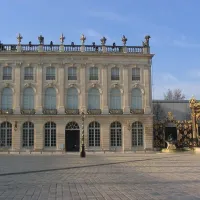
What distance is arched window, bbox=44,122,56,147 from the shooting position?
47219mm

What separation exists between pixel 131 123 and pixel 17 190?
36.8 meters

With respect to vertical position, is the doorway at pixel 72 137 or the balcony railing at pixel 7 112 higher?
the balcony railing at pixel 7 112

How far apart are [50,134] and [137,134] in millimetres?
11020

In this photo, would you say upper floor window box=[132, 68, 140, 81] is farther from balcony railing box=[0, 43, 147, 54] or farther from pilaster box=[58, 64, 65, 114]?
pilaster box=[58, 64, 65, 114]

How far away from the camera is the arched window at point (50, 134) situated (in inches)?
1859

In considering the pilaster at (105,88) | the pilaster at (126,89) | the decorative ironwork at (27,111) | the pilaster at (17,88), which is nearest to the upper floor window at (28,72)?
the pilaster at (17,88)

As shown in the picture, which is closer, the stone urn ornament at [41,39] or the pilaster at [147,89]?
the stone urn ornament at [41,39]

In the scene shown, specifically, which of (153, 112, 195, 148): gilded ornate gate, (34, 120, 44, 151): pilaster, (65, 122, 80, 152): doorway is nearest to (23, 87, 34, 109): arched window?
(34, 120, 44, 151): pilaster

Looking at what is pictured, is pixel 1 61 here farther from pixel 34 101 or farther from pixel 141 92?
pixel 141 92

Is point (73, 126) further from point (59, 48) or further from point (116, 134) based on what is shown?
point (59, 48)

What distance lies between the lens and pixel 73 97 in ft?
159

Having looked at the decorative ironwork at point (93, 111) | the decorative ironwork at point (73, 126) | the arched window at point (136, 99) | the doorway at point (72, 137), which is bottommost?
the doorway at point (72, 137)

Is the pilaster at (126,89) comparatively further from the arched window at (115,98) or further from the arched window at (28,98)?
the arched window at (28,98)

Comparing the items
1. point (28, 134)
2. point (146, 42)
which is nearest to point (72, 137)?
point (28, 134)
